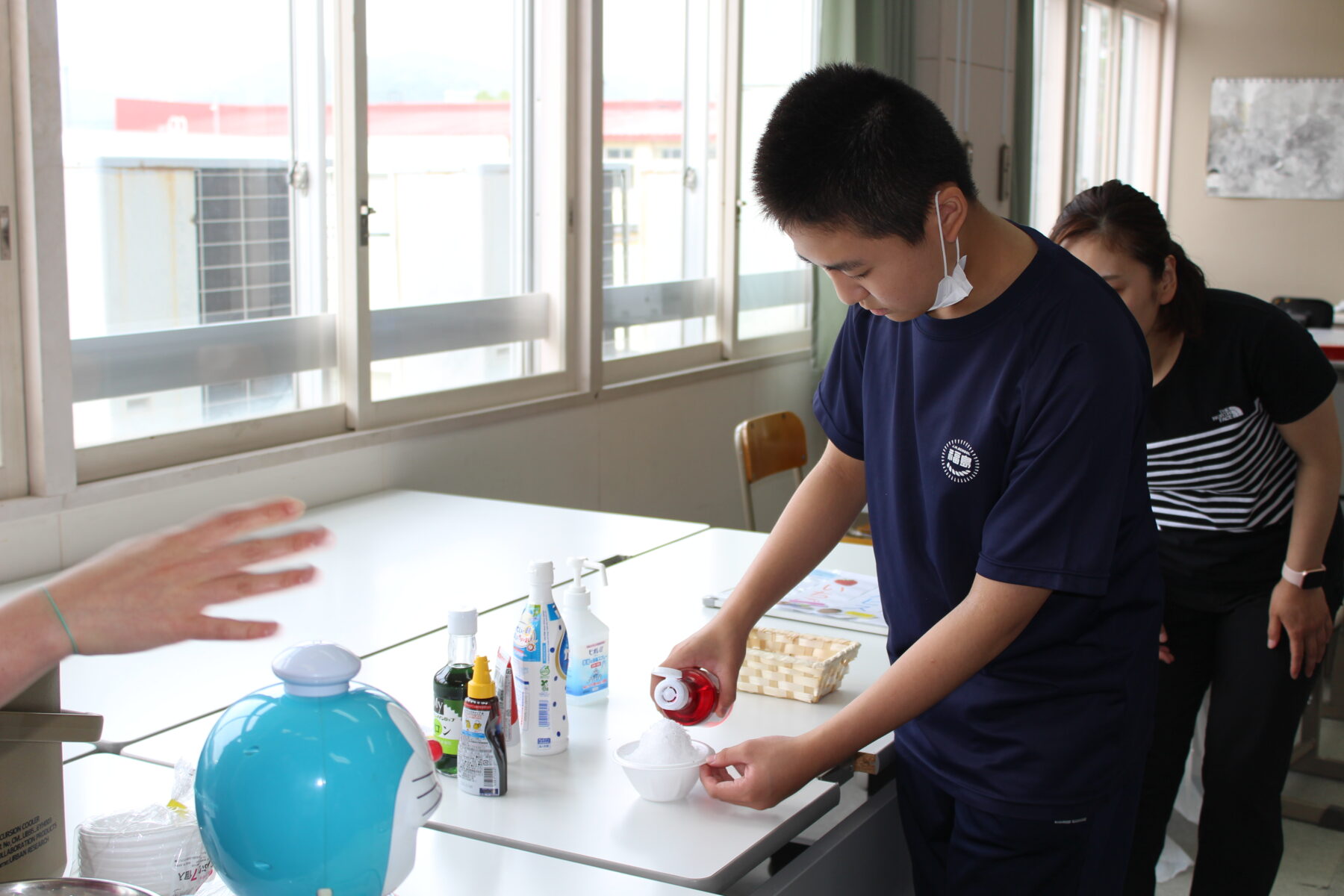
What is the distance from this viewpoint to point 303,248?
2861 mm

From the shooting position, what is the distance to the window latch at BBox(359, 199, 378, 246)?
2.83 metres

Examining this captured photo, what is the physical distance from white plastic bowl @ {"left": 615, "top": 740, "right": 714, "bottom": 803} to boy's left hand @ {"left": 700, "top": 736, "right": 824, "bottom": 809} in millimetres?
36

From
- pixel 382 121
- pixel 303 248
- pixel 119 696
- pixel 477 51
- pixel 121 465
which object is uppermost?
pixel 477 51

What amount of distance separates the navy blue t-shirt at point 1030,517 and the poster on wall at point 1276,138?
25.2 feet

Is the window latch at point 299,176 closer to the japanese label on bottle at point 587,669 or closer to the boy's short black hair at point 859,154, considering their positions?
the japanese label on bottle at point 587,669

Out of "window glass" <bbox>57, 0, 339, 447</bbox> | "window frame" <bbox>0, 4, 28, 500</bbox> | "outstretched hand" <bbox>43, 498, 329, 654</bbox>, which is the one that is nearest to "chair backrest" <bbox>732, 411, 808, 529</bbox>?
"window glass" <bbox>57, 0, 339, 447</bbox>

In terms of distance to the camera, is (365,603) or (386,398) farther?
(386,398)

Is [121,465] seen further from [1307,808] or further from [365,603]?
[1307,808]

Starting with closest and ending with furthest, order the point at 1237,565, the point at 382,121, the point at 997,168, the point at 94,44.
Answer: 1. the point at 1237,565
2. the point at 94,44
3. the point at 382,121
4. the point at 997,168

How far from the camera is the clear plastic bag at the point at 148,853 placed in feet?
3.42

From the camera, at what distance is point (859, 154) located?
1.17 m

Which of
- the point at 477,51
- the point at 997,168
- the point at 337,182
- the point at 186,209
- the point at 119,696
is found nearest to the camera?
the point at 119,696

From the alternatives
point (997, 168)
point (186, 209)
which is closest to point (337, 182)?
point (186, 209)

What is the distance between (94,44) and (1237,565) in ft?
7.54
